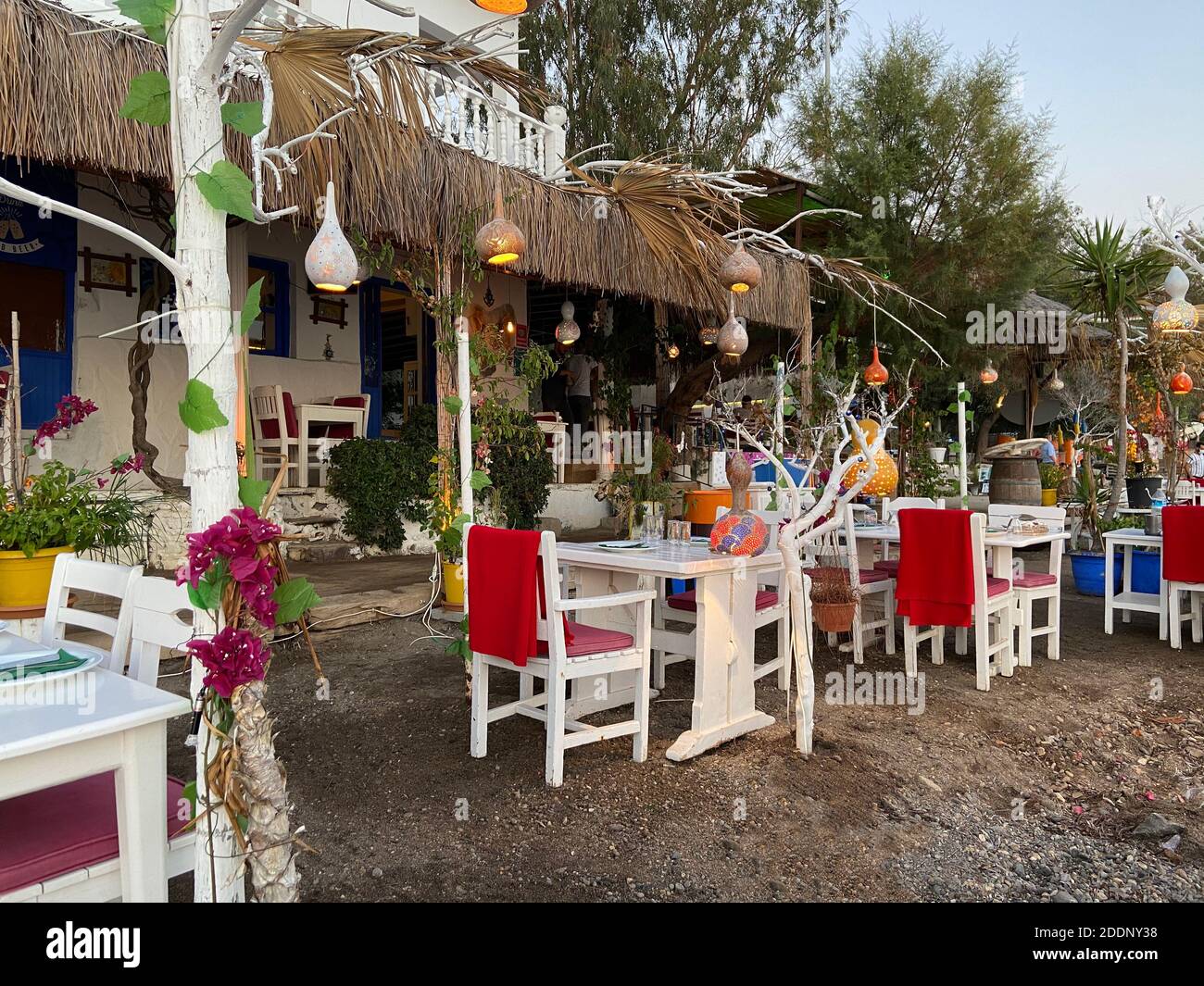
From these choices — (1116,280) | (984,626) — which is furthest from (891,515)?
(1116,280)

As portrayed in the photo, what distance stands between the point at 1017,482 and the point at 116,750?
9.82 m

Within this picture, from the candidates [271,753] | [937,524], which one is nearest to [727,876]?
[271,753]

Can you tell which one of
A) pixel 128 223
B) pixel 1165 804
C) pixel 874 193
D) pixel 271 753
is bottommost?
pixel 1165 804

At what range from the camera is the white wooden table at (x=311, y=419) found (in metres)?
7.19

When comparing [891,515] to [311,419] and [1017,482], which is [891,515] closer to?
[1017,482]

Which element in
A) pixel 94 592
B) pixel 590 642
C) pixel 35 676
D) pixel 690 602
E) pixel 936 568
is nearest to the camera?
pixel 35 676

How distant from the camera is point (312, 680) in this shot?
4.10 meters

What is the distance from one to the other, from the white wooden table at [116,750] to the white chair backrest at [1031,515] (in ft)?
16.8

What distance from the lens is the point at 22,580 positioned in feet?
11.1

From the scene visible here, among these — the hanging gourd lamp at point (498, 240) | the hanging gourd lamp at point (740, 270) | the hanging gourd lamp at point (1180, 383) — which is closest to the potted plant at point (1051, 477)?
the hanging gourd lamp at point (1180, 383)

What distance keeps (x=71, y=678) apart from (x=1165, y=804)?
335 cm

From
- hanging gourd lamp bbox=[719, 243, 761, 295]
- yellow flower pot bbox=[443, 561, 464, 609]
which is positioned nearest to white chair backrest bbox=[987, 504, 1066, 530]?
hanging gourd lamp bbox=[719, 243, 761, 295]

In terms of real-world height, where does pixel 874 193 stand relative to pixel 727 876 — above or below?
above

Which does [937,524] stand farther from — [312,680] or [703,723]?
[312,680]
